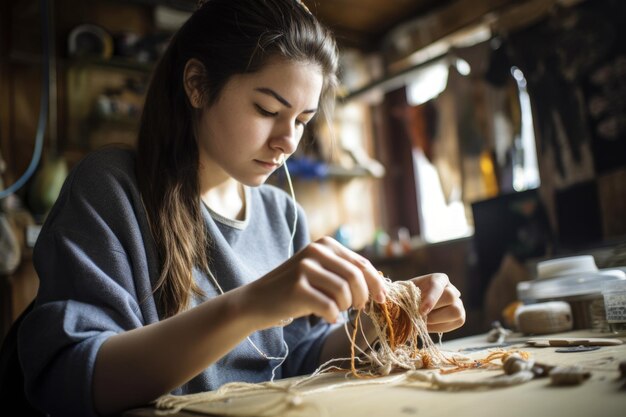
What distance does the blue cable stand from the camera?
10.4ft

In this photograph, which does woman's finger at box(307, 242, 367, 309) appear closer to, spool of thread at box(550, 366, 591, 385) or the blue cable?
spool of thread at box(550, 366, 591, 385)

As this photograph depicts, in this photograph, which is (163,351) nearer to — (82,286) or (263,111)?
(82,286)

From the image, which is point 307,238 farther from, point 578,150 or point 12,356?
point 578,150

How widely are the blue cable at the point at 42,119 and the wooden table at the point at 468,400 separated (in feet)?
9.02

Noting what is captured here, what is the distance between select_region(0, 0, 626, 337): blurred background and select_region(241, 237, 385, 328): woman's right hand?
1442 mm

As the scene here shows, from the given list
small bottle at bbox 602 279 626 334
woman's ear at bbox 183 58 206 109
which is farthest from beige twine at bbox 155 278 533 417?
woman's ear at bbox 183 58 206 109

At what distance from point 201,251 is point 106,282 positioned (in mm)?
340

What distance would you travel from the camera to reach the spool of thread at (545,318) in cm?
156

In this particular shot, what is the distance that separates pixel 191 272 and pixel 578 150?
2.34 meters

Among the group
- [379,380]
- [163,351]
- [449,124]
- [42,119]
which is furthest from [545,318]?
[42,119]

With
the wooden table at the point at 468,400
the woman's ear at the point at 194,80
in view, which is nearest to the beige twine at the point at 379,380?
the wooden table at the point at 468,400

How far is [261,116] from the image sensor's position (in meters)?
1.28

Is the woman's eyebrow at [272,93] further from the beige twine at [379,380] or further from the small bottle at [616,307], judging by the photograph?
the small bottle at [616,307]

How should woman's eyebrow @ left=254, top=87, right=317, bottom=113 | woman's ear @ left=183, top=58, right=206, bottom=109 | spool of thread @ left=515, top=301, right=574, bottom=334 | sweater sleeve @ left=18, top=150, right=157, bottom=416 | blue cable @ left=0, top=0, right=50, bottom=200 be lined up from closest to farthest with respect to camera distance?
1. sweater sleeve @ left=18, top=150, right=157, bottom=416
2. woman's eyebrow @ left=254, top=87, right=317, bottom=113
3. woman's ear @ left=183, top=58, right=206, bottom=109
4. spool of thread @ left=515, top=301, right=574, bottom=334
5. blue cable @ left=0, top=0, right=50, bottom=200
